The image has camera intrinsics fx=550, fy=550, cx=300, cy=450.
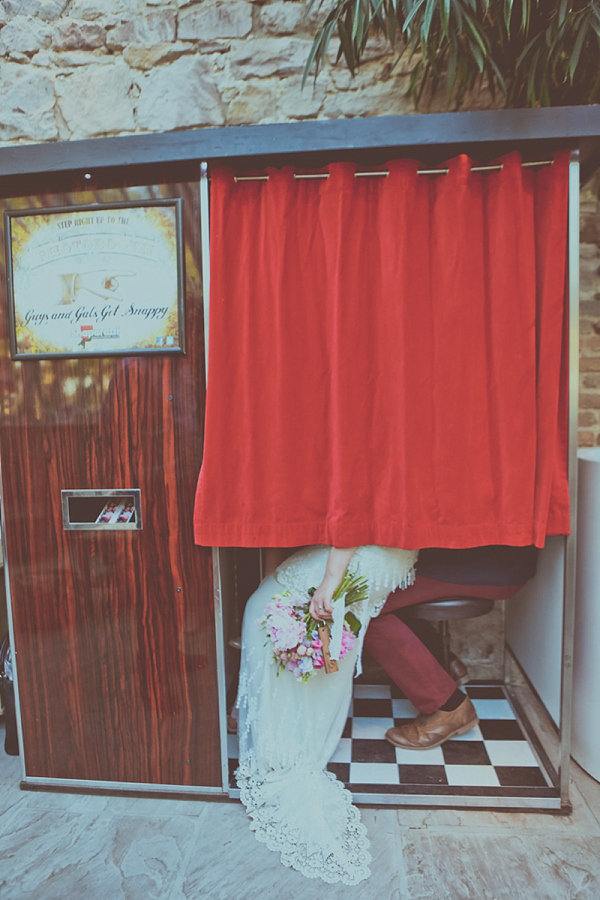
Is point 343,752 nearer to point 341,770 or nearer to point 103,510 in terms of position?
point 341,770

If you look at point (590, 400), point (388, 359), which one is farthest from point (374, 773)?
point (590, 400)

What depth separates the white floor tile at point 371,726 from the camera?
2.33 metres

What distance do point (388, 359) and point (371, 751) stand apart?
157cm

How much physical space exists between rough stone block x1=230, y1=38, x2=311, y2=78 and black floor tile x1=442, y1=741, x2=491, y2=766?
298 cm

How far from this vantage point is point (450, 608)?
211 centimetres

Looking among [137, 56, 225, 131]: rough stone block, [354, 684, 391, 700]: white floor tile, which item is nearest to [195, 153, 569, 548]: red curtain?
[137, 56, 225, 131]: rough stone block

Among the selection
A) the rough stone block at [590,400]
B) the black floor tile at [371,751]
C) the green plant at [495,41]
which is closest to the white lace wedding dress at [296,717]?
the black floor tile at [371,751]

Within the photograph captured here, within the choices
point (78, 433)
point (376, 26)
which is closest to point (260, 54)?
point (376, 26)

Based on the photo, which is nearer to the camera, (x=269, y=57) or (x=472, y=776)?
(x=472, y=776)

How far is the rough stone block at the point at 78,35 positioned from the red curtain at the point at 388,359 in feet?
4.63

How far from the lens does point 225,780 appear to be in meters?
2.01

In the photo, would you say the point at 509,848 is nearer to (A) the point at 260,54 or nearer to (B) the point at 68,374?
(B) the point at 68,374

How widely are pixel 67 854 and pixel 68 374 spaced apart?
1.59 metres

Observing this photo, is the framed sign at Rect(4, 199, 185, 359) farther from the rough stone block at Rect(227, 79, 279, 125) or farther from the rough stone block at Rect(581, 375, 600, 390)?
the rough stone block at Rect(581, 375, 600, 390)
